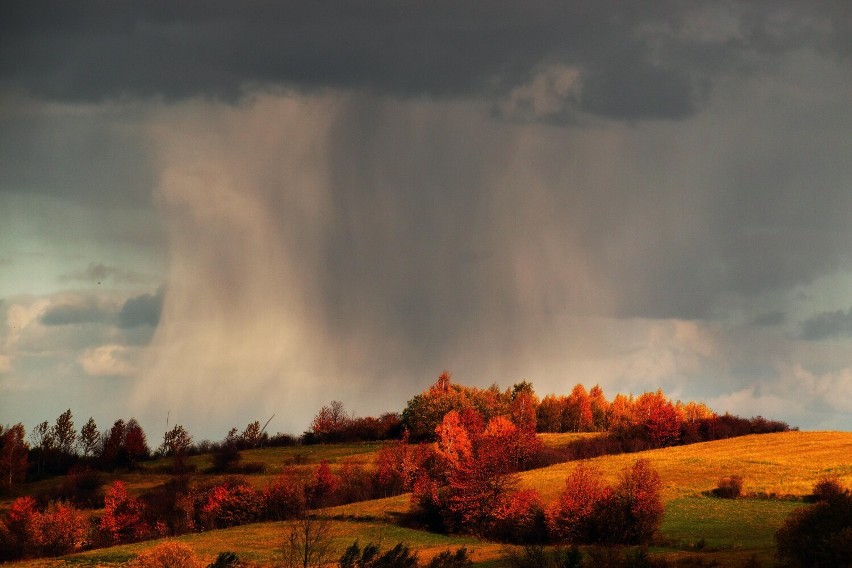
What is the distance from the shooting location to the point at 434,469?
14325 cm

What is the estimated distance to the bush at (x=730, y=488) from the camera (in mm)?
111812

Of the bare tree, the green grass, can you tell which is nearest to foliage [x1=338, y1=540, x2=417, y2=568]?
the bare tree

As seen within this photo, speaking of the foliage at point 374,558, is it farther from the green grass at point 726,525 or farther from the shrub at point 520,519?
the green grass at point 726,525

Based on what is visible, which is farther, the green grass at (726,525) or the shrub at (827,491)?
the green grass at (726,525)

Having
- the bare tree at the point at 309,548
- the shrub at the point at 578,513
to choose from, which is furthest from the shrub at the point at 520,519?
the bare tree at the point at 309,548

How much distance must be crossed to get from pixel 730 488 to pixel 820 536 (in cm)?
4242

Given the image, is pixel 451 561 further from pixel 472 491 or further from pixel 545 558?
pixel 472 491

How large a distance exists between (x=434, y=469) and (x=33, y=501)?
65.0 meters

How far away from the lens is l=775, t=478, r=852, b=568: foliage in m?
68.2

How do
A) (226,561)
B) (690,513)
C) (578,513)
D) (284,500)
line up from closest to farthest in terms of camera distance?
(226,561), (578,513), (690,513), (284,500)

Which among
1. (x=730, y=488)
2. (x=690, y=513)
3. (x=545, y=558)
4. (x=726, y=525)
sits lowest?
(x=545, y=558)

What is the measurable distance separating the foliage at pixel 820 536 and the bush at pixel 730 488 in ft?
117

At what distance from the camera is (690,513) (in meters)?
103

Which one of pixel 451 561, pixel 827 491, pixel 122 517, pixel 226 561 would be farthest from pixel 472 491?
pixel 122 517
